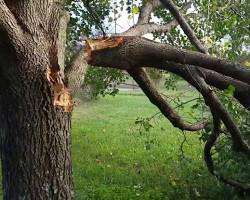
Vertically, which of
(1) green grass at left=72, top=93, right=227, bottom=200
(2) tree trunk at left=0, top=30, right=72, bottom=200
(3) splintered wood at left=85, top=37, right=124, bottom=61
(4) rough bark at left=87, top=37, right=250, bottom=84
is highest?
(3) splintered wood at left=85, top=37, right=124, bottom=61

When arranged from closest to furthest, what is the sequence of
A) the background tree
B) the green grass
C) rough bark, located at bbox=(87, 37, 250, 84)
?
the background tree < rough bark, located at bbox=(87, 37, 250, 84) < the green grass

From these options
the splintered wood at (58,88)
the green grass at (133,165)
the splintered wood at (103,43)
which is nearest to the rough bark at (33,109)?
the splintered wood at (58,88)

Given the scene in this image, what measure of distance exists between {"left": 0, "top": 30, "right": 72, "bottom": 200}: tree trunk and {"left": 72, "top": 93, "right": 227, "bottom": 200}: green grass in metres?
1.88

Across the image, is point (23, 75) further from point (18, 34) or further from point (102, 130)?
point (102, 130)

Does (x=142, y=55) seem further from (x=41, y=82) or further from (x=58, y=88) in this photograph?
(x=41, y=82)

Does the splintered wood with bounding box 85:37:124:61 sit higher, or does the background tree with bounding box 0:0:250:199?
the splintered wood with bounding box 85:37:124:61

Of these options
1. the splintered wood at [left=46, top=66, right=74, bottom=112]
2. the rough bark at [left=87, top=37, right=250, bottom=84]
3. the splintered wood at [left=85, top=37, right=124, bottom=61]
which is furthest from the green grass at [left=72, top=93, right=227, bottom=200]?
the splintered wood at [left=46, top=66, right=74, bottom=112]

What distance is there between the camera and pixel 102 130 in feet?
50.5

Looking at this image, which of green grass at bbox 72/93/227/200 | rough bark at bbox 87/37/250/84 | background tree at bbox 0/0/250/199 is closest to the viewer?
background tree at bbox 0/0/250/199

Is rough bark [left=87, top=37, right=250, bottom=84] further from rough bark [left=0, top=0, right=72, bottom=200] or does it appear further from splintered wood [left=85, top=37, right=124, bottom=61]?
rough bark [left=0, top=0, right=72, bottom=200]

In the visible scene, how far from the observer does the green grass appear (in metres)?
7.21

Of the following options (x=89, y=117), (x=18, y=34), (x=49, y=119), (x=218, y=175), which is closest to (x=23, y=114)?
(x=49, y=119)

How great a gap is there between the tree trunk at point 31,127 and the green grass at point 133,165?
1876 mm

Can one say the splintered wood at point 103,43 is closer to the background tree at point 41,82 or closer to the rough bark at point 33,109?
the background tree at point 41,82
